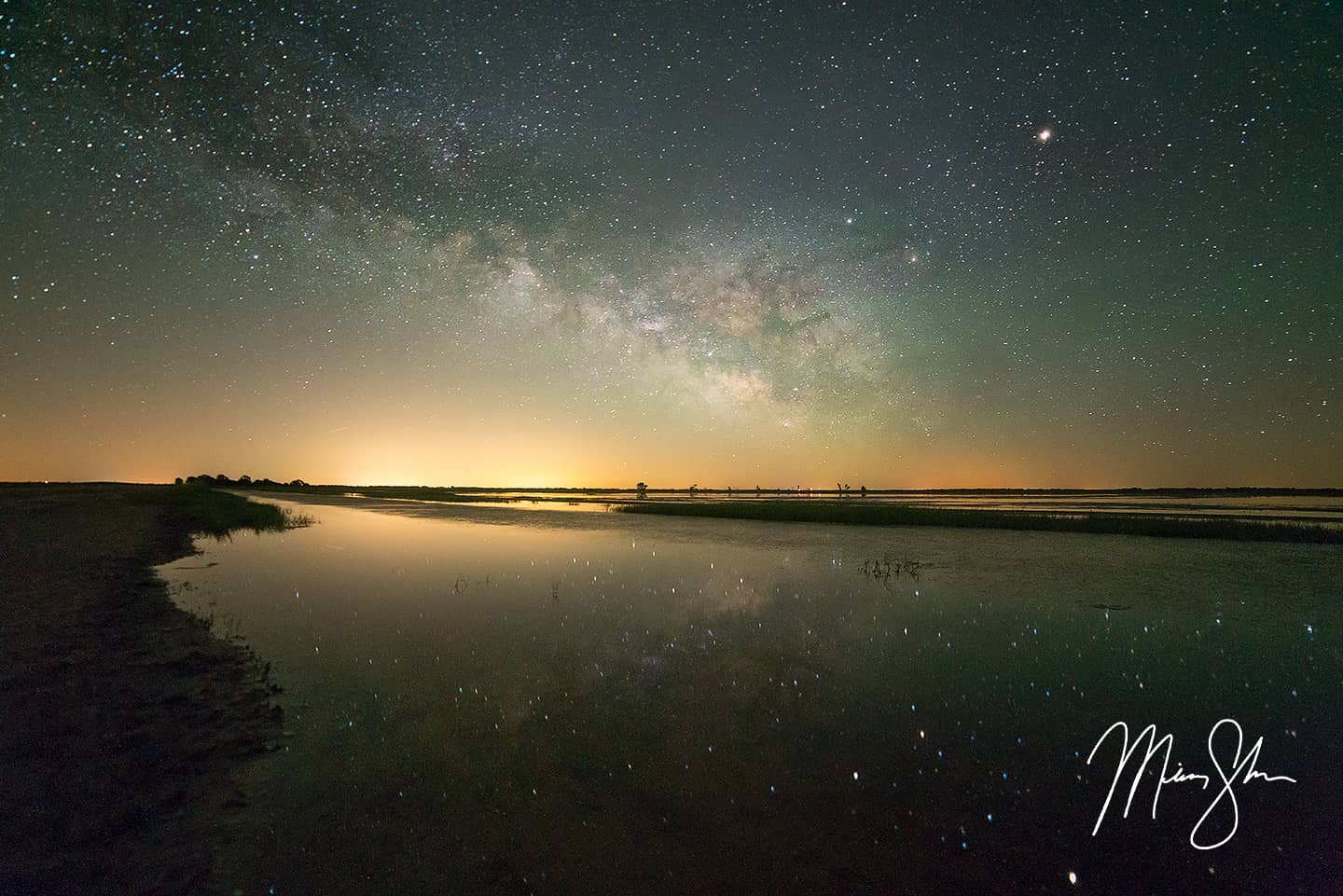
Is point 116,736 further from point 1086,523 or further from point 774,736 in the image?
point 1086,523

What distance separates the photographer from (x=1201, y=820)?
5.12 m

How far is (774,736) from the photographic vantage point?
261 inches

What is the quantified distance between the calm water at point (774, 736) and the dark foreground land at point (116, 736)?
0.44 metres

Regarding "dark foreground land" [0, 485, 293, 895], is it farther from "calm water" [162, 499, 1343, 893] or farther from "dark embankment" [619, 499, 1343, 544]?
"dark embankment" [619, 499, 1343, 544]

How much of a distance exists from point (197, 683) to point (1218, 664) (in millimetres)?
15579

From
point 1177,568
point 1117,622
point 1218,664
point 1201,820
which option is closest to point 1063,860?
point 1201,820
